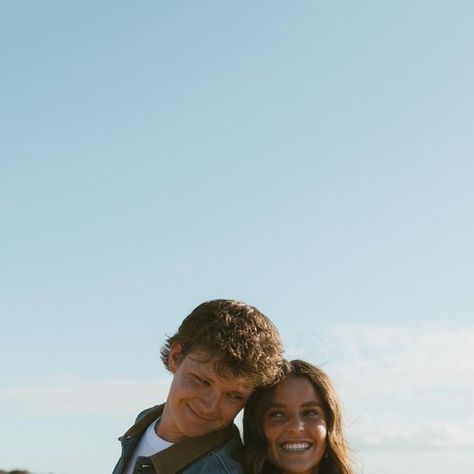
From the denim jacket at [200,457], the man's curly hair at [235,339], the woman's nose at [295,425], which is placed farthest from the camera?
the woman's nose at [295,425]

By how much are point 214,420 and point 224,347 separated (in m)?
0.47

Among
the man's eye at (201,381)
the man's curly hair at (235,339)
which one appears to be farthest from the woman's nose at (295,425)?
the man's eye at (201,381)

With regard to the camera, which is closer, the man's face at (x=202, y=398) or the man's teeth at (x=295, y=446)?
the man's face at (x=202, y=398)

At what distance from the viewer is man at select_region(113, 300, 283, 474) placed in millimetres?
6348

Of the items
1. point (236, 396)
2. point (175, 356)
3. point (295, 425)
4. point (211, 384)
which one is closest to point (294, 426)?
point (295, 425)

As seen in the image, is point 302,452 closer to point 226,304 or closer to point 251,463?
A: point 251,463

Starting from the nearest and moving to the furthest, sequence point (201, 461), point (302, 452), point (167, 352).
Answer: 1. point (201, 461)
2. point (302, 452)
3. point (167, 352)

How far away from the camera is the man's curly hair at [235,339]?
6371mm

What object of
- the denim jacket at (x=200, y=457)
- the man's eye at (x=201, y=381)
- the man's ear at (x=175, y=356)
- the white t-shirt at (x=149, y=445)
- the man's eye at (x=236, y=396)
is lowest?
the denim jacket at (x=200, y=457)

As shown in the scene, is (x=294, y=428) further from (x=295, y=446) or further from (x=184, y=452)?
(x=184, y=452)

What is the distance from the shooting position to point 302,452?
6.74 metres

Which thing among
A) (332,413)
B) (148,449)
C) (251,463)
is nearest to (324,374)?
(332,413)

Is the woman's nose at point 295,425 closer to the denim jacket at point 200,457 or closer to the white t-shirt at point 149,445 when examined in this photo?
the denim jacket at point 200,457

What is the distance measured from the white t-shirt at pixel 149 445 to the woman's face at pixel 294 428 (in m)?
0.71
